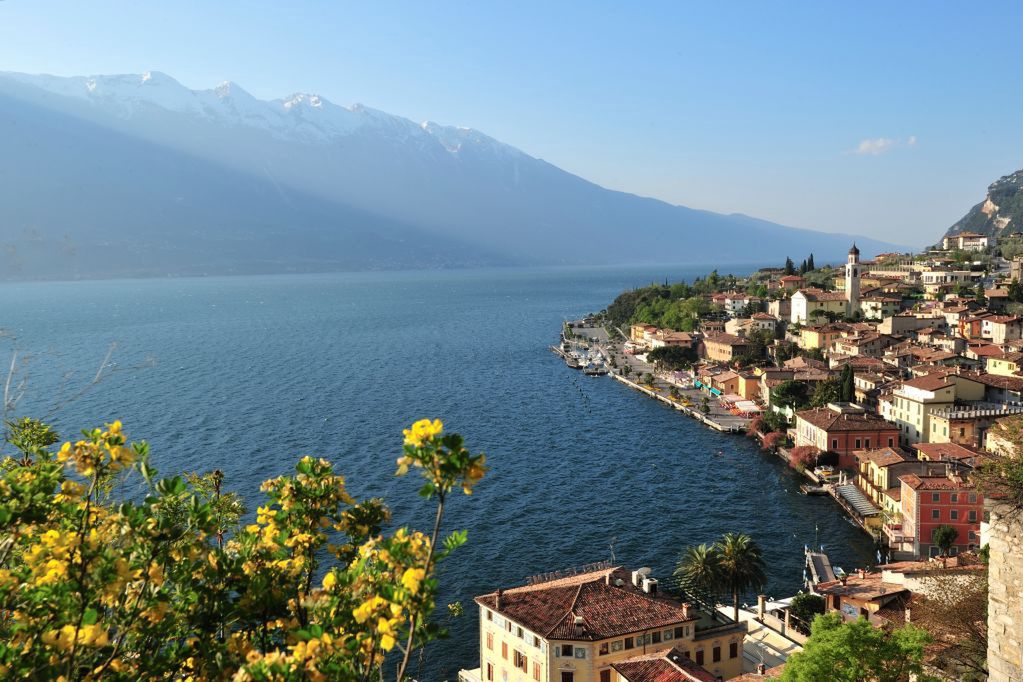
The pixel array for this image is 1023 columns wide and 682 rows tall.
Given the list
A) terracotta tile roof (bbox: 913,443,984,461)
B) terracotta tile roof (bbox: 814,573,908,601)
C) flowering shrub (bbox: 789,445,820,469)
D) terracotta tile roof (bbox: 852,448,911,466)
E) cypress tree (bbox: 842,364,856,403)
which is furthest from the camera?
cypress tree (bbox: 842,364,856,403)

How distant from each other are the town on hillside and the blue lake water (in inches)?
111

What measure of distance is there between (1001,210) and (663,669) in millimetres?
191534

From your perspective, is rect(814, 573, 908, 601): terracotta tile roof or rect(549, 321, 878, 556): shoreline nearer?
rect(814, 573, 908, 601): terracotta tile roof

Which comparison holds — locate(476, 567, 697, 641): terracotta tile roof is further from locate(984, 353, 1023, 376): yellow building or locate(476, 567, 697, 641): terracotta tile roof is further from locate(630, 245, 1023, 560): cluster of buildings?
locate(984, 353, 1023, 376): yellow building

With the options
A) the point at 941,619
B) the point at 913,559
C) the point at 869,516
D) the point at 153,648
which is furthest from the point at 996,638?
the point at 869,516

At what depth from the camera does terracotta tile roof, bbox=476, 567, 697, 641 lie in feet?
70.6

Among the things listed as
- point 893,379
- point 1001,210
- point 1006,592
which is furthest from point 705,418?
point 1001,210

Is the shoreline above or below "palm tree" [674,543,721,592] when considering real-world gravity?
below

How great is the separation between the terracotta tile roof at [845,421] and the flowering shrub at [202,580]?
4737 cm

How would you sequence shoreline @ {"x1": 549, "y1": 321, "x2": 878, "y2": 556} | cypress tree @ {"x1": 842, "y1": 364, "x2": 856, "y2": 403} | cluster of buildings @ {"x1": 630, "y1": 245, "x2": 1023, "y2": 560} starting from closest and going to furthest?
cluster of buildings @ {"x1": 630, "y1": 245, "x2": 1023, "y2": 560} < shoreline @ {"x1": 549, "y1": 321, "x2": 878, "y2": 556} < cypress tree @ {"x1": 842, "y1": 364, "x2": 856, "y2": 403}

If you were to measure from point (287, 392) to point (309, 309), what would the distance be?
3894 inches

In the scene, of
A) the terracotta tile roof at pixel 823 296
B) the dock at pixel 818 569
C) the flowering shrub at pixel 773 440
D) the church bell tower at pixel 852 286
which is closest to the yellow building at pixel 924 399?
the flowering shrub at pixel 773 440

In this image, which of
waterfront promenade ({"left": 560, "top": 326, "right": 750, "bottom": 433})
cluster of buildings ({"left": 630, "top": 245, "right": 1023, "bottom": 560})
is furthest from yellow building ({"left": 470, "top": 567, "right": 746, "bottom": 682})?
waterfront promenade ({"left": 560, "top": 326, "right": 750, "bottom": 433})

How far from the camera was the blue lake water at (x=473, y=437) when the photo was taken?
115ft
